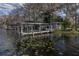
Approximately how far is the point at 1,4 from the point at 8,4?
0.07 meters

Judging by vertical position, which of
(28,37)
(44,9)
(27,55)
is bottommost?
(27,55)

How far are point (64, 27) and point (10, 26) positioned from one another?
562mm

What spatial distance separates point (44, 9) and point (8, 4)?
380mm

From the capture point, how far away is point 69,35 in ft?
4.84

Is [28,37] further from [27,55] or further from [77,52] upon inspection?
[77,52]

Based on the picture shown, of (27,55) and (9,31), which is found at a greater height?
(9,31)

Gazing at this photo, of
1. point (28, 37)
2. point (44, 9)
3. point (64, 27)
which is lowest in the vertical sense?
point (28, 37)

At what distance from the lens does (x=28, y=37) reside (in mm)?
1493

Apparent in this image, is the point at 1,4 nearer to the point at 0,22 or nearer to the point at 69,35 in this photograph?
the point at 0,22

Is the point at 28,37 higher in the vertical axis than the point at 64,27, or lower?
lower

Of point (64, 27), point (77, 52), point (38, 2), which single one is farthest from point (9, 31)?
point (77, 52)

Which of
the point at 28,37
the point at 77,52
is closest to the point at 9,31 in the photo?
the point at 28,37

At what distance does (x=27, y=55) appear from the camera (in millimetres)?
1501

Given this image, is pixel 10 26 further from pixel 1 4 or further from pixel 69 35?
pixel 69 35
